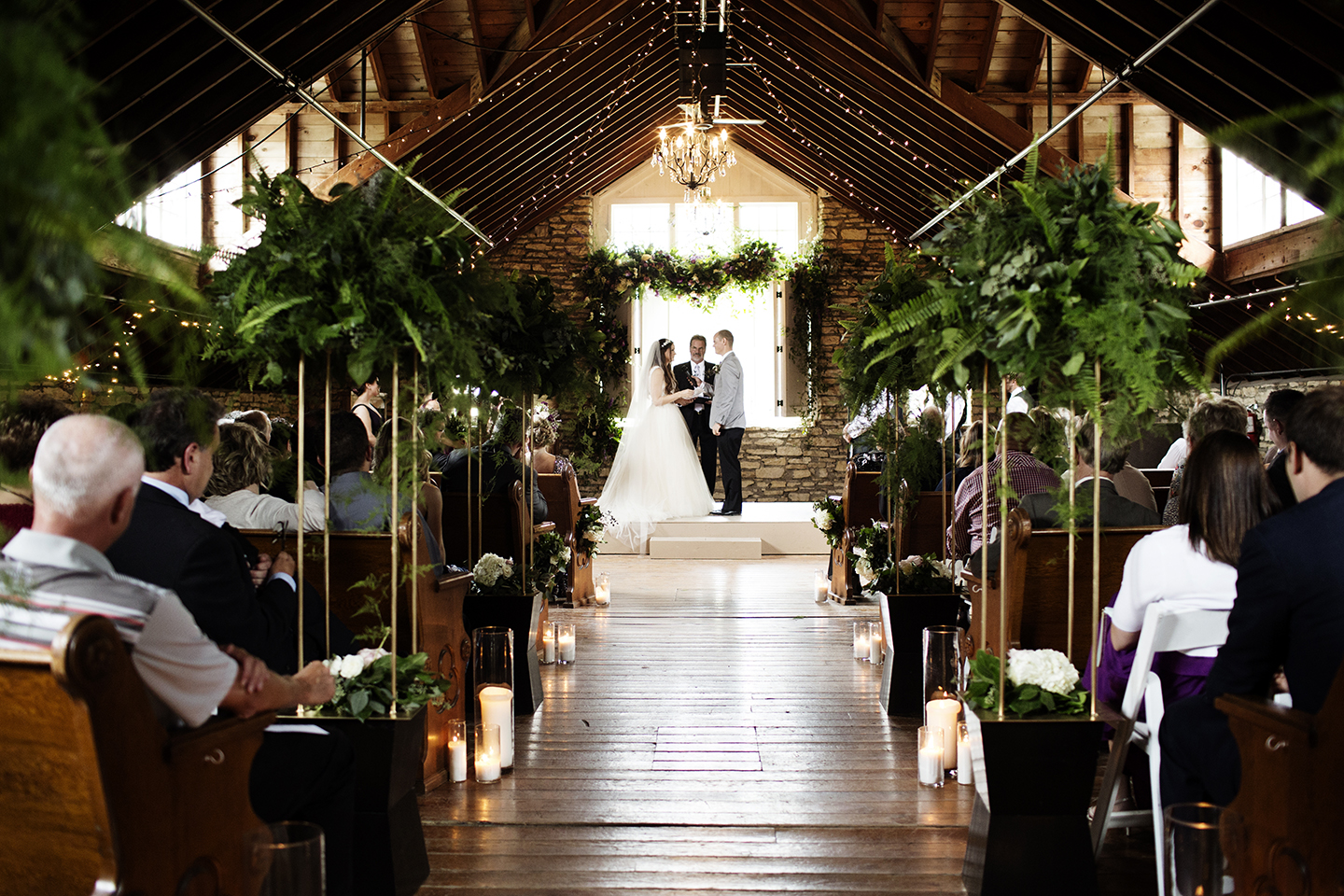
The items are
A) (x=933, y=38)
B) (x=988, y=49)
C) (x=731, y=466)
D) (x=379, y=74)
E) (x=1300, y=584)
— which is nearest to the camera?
(x=1300, y=584)

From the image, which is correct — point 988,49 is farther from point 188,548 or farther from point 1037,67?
point 188,548

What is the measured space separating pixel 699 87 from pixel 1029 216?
7.26 meters

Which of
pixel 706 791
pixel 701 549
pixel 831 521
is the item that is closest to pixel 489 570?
pixel 706 791

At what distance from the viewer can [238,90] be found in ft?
20.7

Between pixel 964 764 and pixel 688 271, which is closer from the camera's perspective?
pixel 964 764

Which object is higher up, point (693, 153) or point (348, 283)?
point (693, 153)

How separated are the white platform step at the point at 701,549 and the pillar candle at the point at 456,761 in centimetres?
583

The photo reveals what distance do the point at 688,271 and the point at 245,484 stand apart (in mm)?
9486

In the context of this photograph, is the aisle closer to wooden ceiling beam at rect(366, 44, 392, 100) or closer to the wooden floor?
the wooden floor

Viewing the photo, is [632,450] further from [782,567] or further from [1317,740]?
[1317,740]

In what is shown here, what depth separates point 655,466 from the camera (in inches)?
383

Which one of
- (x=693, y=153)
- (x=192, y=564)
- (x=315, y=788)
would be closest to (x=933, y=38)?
(x=693, y=153)

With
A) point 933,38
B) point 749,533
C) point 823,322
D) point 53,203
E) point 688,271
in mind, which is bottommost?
point 749,533

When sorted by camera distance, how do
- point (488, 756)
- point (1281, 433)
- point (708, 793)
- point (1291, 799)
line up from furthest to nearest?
point (1281, 433)
point (488, 756)
point (708, 793)
point (1291, 799)
